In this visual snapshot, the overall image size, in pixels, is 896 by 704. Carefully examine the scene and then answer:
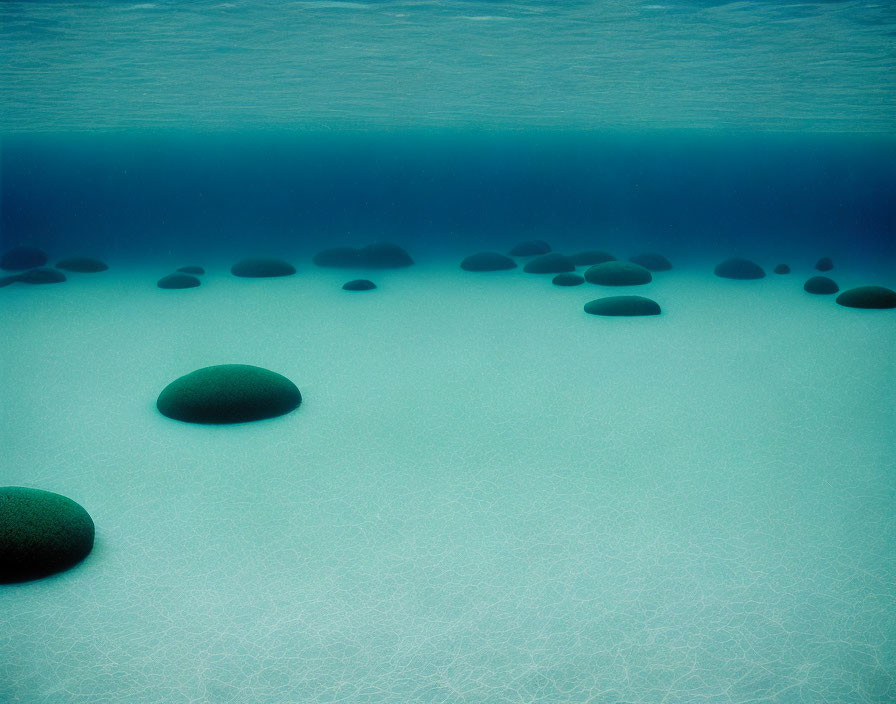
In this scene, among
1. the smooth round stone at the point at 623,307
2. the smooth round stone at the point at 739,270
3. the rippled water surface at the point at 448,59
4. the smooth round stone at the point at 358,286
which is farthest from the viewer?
the smooth round stone at the point at 739,270

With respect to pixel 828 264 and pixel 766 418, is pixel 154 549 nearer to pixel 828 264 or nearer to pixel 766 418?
pixel 766 418

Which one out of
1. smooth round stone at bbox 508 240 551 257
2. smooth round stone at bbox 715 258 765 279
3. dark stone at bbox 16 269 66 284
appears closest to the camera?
dark stone at bbox 16 269 66 284

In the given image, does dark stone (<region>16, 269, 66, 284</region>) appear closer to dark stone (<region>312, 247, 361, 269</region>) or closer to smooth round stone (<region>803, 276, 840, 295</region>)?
dark stone (<region>312, 247, 361, 269</region>)

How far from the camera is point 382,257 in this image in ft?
60.1

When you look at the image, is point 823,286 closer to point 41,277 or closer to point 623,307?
point 623,307

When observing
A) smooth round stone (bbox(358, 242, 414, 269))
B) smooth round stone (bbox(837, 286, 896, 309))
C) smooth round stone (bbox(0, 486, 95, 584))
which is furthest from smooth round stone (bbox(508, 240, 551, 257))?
smooth round stone (bbox(0, 486, 95, 584))

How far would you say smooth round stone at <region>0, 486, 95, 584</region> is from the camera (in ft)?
12.8

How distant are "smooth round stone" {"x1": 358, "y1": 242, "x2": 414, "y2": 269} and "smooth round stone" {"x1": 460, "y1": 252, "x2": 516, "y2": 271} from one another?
1639 millimetres

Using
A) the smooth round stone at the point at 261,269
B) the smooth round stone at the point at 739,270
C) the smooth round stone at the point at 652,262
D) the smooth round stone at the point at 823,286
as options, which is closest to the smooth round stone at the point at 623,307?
the smooth round stone at the point at 823,286

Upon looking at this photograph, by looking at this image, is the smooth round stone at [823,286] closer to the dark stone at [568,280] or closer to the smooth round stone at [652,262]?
the smooth round stone at [652,262]

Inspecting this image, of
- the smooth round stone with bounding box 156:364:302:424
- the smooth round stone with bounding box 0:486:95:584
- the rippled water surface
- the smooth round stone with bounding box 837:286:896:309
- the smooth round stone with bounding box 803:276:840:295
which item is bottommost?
the smooth round stone with bounding box 803:276:840:295

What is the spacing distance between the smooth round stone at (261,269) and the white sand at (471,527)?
722 centimetres

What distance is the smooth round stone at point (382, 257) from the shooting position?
18.3 metres

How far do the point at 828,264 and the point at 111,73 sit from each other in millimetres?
16690
